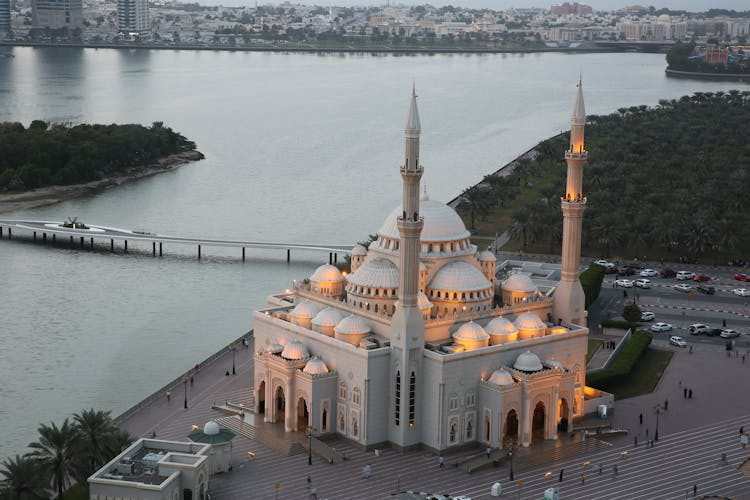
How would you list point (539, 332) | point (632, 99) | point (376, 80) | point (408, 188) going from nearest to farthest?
point (408, 188), point (539, 332), point (632, 99), point (376, 80)

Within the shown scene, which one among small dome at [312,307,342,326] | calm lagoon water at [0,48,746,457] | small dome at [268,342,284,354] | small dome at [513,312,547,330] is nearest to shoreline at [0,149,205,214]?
calm lagoon water at [0,48,746,457]

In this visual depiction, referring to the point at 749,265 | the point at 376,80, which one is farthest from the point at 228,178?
the point at 376,80

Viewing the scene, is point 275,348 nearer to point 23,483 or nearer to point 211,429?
point 211,429

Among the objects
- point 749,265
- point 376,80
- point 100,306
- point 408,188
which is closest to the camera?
point 408,188

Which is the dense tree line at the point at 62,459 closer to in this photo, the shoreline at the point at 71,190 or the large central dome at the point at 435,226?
the large central dome at the point at 435,226

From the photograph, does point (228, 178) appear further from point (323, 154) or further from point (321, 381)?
point (321, 381)

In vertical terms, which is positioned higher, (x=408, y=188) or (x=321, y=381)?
(x=408, y=188)

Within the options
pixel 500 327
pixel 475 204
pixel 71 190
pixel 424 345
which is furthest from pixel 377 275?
pixel 71 190
